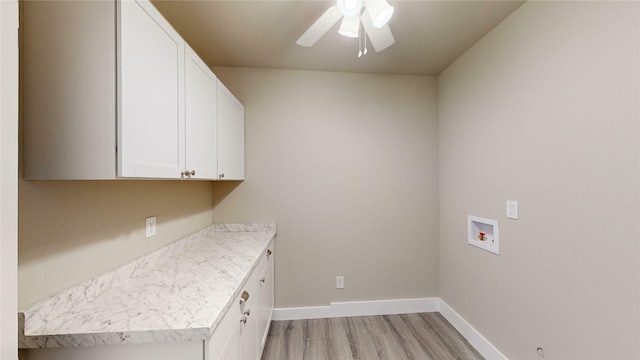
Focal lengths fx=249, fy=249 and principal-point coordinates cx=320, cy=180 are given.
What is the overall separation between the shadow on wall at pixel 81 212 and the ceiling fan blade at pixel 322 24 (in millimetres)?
1332

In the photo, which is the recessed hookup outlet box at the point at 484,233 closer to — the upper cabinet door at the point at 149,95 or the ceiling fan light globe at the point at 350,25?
the ceiling fan light globe at the point at 350,25

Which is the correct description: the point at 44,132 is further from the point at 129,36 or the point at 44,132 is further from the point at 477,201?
the point at 477,201

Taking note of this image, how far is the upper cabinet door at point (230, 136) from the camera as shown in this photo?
1.88m

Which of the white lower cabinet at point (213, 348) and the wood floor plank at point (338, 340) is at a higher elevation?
the white lower cabinet at point (213, 348)

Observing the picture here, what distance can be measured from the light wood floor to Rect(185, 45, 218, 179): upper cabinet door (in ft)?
5.06

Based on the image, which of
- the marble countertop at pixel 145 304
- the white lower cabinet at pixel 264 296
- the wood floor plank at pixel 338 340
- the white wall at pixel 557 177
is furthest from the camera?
the wood floor plank at pixel 338 340

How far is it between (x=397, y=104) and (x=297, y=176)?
129 cm

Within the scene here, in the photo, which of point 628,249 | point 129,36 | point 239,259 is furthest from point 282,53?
point 628,249

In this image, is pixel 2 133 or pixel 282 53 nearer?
pixel 2 133

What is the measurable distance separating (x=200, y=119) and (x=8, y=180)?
1147 mm

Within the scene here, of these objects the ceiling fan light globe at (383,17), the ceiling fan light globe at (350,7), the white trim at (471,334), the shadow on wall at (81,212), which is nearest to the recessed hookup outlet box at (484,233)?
the white trim at (471,334)

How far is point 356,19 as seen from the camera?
137cm

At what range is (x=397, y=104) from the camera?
8.57ft

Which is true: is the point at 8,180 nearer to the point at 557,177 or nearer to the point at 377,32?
the point at 377,32
